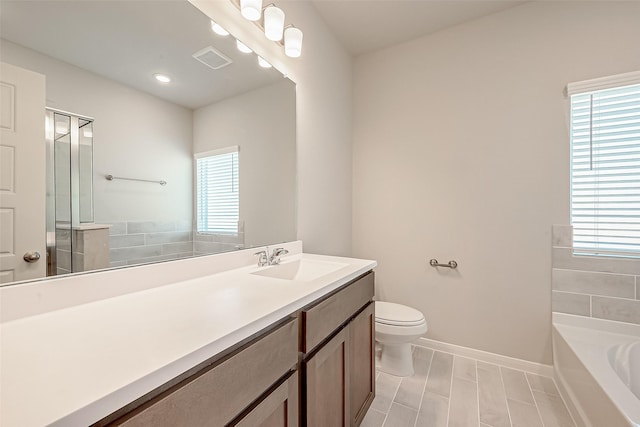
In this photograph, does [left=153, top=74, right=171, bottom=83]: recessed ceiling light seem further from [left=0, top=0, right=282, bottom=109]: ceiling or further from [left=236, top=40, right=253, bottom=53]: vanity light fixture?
[left=236, top=40, right=253, bottom=53]: vanity light fixture

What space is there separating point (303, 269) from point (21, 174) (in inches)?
46.2

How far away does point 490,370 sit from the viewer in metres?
1.91

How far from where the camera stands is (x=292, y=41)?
1.52m

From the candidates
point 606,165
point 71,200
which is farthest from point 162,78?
point 606,165

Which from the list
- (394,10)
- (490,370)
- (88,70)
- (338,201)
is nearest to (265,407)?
(88,70)

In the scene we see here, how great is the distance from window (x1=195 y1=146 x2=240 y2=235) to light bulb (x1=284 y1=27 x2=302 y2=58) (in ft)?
2.23

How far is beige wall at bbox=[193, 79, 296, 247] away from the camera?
4.28 ft

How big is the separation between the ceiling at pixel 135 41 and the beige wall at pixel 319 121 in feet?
0.74

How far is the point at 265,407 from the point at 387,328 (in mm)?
1265

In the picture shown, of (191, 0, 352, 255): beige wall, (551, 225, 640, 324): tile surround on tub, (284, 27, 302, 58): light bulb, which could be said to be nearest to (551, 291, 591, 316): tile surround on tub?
(551, 225, 640, 324): tile surround on tub

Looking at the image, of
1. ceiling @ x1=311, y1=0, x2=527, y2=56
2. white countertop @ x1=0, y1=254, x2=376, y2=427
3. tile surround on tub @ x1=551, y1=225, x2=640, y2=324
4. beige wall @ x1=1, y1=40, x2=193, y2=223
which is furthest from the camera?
ceiling @ x1=311, y1=0, x2=527, y2=56

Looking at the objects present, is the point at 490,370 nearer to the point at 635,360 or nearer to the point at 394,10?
the point at 635,360

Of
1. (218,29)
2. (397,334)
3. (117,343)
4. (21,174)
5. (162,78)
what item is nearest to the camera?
(117,343)

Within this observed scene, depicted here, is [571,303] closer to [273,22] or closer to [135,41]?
[273,22]
